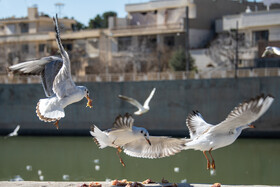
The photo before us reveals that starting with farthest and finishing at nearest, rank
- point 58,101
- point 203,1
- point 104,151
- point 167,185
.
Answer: point 203,1 → point 104,151 → point 58,101 → point 167,185

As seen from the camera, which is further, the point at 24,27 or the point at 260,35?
the point at 24,27

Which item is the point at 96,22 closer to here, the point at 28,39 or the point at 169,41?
the point at 28,39

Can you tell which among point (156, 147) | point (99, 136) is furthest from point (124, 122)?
point (156, 147)

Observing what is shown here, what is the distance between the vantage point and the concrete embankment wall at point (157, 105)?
24.0 meters

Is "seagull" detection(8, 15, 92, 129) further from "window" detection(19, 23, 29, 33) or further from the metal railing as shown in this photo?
"window" detection(19, 23, 29, 33)

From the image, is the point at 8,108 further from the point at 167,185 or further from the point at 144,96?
the point at 167,185

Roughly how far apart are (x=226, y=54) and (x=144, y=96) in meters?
10.7

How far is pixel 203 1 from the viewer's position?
37.9 m

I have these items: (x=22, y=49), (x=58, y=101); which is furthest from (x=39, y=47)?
(x=58, y=101)

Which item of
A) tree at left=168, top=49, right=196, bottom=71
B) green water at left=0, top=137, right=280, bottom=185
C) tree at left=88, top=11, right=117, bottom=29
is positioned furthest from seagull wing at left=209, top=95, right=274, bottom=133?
tree at left=88, top=11, right=117, bottom=29

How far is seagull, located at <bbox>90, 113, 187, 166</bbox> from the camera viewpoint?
8094 mm

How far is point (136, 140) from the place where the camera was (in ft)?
28.3

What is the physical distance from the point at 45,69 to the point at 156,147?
9.93 feet

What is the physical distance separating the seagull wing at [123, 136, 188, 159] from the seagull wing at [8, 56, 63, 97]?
7.69 feet
